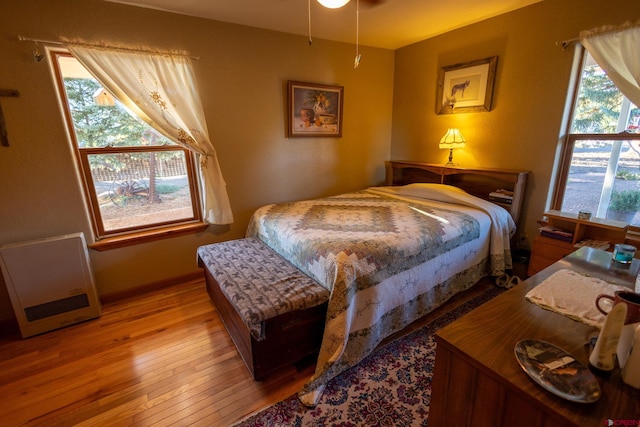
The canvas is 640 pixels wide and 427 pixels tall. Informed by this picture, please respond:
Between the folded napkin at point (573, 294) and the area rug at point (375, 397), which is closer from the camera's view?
the folded napkin at point (573, 294)

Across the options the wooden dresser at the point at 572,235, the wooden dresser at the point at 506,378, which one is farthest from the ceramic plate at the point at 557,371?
the wooden dresser at the point at 572,235

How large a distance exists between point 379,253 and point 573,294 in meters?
0.92

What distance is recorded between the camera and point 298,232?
212 cm

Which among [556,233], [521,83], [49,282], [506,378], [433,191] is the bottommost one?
[49,282]

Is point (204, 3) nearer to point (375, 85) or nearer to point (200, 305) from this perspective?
point (375, 85)

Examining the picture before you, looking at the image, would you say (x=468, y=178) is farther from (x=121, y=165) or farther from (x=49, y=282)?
(x=49, y=282)

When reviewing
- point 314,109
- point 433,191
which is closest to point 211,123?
point 314,109

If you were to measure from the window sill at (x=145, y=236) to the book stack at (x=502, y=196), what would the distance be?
2.87 meters

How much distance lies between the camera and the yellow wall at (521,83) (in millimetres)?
2305

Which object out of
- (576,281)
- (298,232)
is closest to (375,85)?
(298,232)

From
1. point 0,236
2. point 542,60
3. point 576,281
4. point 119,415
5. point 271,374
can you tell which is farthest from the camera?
point 542,60

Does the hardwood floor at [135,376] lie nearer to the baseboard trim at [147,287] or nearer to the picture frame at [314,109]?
the baseboard trim at [147,287]

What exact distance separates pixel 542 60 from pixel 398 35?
141 cm

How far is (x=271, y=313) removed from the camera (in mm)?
1549
